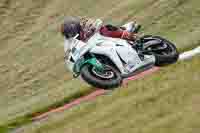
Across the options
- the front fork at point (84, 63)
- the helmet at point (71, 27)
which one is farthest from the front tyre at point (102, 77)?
the helmet at point (71, 27)

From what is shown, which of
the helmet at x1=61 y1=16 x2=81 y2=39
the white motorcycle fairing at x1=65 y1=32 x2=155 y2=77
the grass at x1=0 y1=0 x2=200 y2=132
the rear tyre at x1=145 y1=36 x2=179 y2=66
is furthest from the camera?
the grass at x1=0 y1=0 x2=200 y2=132

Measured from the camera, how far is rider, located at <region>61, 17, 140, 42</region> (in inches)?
593

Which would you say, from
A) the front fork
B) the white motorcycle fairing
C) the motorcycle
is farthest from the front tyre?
the white motorcycle fairing

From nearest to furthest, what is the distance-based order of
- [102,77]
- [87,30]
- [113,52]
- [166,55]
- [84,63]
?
1. [102,77]
2. [84,63]
3. [113,52]
4. [87,30]
5. [166,55]

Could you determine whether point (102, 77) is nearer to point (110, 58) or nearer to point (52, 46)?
point (110, 58)

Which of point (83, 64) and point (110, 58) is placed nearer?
point (83, 64)

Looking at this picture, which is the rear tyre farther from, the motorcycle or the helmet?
the helmet

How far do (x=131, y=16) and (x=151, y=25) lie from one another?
3.80m

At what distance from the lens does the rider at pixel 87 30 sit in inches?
593

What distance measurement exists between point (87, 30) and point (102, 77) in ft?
5.85

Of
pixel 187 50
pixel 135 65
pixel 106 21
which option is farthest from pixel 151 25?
pixel 135 65

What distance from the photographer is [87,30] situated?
1532 centimetres

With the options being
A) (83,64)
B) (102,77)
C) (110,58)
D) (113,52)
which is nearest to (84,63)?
(83,64)

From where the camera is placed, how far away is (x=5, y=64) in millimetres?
39875
